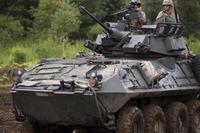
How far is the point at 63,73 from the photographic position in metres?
14.7

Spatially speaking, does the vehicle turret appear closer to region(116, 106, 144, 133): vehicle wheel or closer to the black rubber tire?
the black rubber tire

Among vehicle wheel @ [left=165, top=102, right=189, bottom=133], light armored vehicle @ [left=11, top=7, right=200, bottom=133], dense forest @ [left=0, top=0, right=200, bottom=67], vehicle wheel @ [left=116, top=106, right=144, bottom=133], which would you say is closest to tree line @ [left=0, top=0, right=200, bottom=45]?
dense forest @ [left=0, top=0, right=200, bottom=67]

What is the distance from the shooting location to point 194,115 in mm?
17125

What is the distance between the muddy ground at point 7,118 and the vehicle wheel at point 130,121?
3.44 meters

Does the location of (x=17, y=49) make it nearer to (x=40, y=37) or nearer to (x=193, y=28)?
(x=40, y=37)

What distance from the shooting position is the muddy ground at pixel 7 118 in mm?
17016

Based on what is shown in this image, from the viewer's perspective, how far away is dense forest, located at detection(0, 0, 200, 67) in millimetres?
34156

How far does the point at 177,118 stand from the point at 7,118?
5181 mm

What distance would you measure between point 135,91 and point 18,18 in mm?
32425

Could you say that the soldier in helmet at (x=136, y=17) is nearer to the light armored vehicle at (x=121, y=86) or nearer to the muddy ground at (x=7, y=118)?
the light armored vehicle at (x=121, y=86)

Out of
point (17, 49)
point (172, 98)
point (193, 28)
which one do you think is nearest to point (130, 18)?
point (172, 98)

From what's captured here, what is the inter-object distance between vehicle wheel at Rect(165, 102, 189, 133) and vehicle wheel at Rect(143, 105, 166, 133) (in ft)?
1.47

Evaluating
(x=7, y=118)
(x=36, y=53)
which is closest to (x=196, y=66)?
(x=7, y=118)

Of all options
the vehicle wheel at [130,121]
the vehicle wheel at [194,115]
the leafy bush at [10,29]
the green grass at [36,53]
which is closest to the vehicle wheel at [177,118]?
the vehicle wheel at [194,115]
